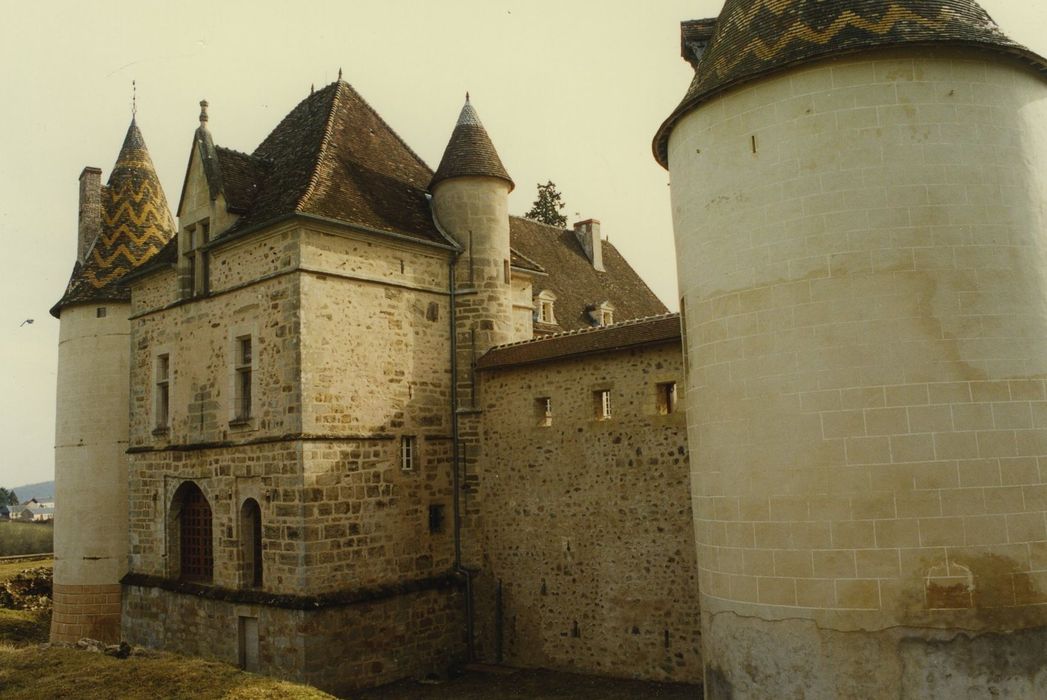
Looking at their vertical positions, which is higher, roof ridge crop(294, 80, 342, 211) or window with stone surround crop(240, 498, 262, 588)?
roof ridge crop(294, 80, 342, 211)

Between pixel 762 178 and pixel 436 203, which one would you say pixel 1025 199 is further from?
pixel 436 203

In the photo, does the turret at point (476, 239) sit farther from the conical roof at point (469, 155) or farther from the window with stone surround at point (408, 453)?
the window with stone surround at point (408, 453)

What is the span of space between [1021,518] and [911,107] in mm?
4083

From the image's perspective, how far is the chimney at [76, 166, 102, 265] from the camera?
70.7 feet

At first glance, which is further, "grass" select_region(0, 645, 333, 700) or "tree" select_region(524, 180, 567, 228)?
"tree" select_region(524, 180, 567, 228)

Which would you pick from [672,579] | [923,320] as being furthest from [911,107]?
[672,579]

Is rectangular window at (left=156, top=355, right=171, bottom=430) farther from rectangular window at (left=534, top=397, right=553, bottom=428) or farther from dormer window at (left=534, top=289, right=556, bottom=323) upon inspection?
dormer window at (left=534, top=289, right=556, bottom=323)

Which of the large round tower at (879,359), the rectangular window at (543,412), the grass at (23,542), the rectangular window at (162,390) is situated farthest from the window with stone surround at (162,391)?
the grass at (23,542)

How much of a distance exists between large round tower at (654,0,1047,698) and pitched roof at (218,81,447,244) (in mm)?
7510

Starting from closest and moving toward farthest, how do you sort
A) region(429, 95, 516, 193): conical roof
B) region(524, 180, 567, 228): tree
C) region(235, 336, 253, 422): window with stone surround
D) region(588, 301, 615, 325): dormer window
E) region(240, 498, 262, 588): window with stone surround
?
region(240, 498, 262, 588): window with stone surround, region(235, 336, 253, 422): window with stone surround, region(429, 95, 516, 193): conical roof, region(588, 301, 615, 325): dormer window, region(524, 180, 567, 228): tree

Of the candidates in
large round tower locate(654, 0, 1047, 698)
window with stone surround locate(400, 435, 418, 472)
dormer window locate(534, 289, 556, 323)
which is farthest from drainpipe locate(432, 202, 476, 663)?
large round tower locate(654, 0, 1047, 698)

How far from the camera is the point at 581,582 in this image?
13.9 metres

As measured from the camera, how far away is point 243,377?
1523 centimetres

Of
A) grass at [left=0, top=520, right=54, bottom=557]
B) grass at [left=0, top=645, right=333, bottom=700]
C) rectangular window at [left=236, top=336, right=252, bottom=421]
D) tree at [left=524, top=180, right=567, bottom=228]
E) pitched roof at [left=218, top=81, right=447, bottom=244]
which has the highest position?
tree at [left=524, top=180, right=567, bottom=228]
